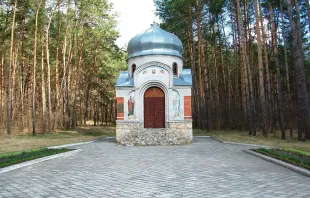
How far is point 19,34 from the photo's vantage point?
25031 mm

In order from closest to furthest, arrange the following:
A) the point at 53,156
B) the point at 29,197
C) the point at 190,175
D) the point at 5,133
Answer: the point at 29,197 → the point at 190,175 → the point at 53,156 → the point at 5,133

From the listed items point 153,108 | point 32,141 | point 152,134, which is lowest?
point 32,141

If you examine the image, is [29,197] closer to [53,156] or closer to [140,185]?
[140,185]

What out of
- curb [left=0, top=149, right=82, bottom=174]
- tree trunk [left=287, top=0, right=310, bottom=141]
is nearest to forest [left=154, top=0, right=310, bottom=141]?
tree trunk [left=287, top=0, right=310, bottom=141]

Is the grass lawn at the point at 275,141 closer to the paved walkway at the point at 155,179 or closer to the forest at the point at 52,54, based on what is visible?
the paved walkway at the point at 155,179

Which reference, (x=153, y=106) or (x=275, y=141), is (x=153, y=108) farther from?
(x=275, y=141)

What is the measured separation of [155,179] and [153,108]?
35.7ft

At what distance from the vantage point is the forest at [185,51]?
19.9 meters

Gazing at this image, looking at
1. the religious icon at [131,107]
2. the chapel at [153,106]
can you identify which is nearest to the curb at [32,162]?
the chapel at [153,106]

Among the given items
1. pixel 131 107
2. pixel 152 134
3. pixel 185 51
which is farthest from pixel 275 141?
pixel 185 51

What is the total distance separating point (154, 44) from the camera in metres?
18.6

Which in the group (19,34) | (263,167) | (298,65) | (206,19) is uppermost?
(206,19)

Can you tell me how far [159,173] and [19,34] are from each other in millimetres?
22341

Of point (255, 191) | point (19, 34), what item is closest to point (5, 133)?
point (19, 34)
